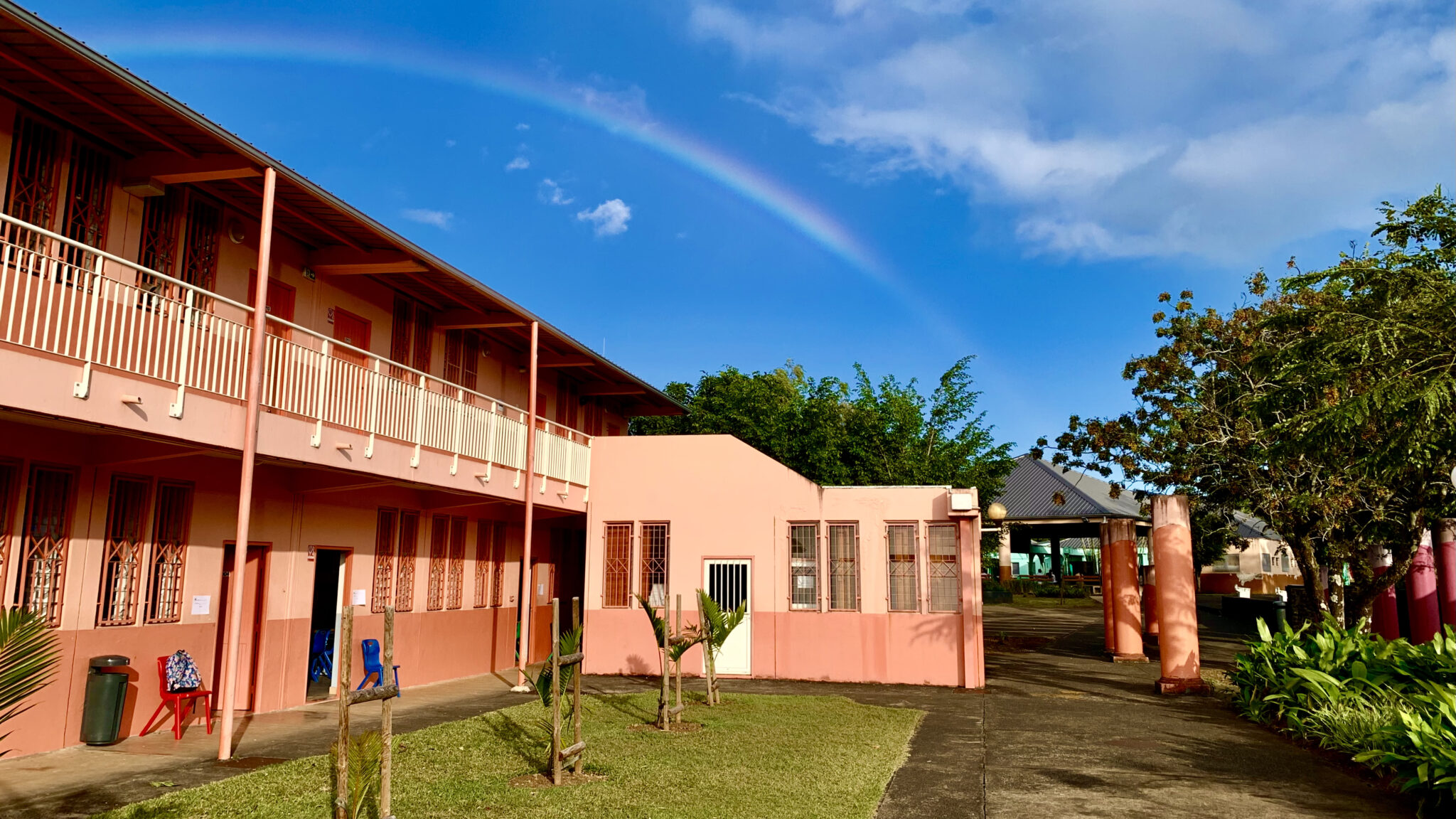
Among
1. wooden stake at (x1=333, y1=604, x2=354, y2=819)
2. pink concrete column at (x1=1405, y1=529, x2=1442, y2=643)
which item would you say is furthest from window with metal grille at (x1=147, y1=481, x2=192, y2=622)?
pink concrete column at (x1=1405, y1=529, x2=1442, y2=643)

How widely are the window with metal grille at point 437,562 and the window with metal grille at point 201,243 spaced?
6.04 meters

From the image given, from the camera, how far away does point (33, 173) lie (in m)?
9.26

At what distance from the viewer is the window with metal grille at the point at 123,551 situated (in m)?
10.0

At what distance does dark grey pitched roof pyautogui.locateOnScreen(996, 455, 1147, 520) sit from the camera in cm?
3859

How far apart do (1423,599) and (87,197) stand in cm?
2289

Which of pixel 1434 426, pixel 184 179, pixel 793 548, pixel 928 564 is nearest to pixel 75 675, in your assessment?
pixel 184 179

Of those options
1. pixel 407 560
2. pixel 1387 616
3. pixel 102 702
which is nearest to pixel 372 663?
pixel 407 560

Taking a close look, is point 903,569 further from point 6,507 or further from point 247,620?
Result: point 6,507

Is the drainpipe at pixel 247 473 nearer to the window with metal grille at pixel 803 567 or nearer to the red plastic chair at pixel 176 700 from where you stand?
the red plastic chair at pixel 176 700

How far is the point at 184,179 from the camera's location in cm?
1012

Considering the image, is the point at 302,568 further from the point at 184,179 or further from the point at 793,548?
the point at 793,548

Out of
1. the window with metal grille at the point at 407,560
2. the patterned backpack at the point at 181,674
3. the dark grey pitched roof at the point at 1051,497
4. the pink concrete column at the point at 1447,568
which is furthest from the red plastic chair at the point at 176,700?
the dark grey pitched roof at the point at 1051,497

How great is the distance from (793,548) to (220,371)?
10228 mm

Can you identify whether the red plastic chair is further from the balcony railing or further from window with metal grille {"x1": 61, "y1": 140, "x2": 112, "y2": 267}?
window with metal grille {"x1": 61, "y1": 140, "x2": 112, "y2": 267}
